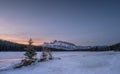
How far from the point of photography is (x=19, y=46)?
185m

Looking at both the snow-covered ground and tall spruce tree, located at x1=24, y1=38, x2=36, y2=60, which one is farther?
tall spruce tree, located at x1=24, y1=38, x2=36, y2=60

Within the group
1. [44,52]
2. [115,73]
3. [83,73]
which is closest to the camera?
[115,73]

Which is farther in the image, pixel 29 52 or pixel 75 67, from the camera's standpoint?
pixel 29 52

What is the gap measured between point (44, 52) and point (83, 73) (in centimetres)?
4309

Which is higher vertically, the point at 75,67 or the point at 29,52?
the point at 29,52

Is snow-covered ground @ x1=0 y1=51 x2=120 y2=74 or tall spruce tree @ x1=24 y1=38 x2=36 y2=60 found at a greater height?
tall spruce tree @ x1=24 y1=38 x2=36 y2=60

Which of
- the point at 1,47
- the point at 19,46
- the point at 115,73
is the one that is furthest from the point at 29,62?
the point at 19,46

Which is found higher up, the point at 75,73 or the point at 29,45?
the point at 29,45

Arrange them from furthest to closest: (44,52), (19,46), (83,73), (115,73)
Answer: (19,46), (44,52), (83,73), (115,73)

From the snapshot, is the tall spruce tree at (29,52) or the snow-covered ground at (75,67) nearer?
the snow-covered ground at (75,67)

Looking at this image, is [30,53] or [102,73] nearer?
[102,73]

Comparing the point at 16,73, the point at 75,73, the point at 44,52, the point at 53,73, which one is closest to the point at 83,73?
the point at 75,73

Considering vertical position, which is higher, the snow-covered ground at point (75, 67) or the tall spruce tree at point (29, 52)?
the tall spruce tree at point (29, 52)

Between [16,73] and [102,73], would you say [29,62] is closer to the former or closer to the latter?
[16,73]
